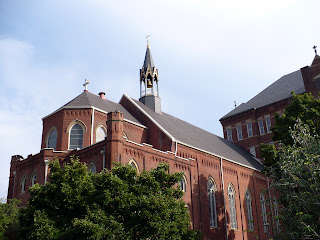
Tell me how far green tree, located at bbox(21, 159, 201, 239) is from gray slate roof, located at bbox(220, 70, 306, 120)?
3278 cm

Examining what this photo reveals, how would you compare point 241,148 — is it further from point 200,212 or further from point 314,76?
point 200,212

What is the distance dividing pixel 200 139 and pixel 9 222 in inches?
861

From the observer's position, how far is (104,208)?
19156 millimetres

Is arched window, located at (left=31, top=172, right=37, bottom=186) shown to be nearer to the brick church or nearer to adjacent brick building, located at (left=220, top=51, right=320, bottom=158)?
the brick church

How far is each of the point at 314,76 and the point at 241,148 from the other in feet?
41.1

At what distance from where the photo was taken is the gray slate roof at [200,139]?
36750 millimetres

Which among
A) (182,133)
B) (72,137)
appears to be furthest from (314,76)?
(72,137)

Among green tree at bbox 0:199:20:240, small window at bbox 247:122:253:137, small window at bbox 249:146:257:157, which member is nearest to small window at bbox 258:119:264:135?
small window at bbox 247:122:253:137

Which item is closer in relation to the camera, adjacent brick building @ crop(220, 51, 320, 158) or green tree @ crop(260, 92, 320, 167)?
green tree @ crop(260, 92, 320, 167)

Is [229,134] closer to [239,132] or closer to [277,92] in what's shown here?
[239,132]

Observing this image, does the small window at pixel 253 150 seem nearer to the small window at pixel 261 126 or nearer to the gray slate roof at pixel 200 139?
the gray slate roof at pixel 200 139

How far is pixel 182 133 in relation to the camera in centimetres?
3791

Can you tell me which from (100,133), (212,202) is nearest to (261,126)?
(212,202)

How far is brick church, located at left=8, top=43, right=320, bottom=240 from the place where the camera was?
28.3m
